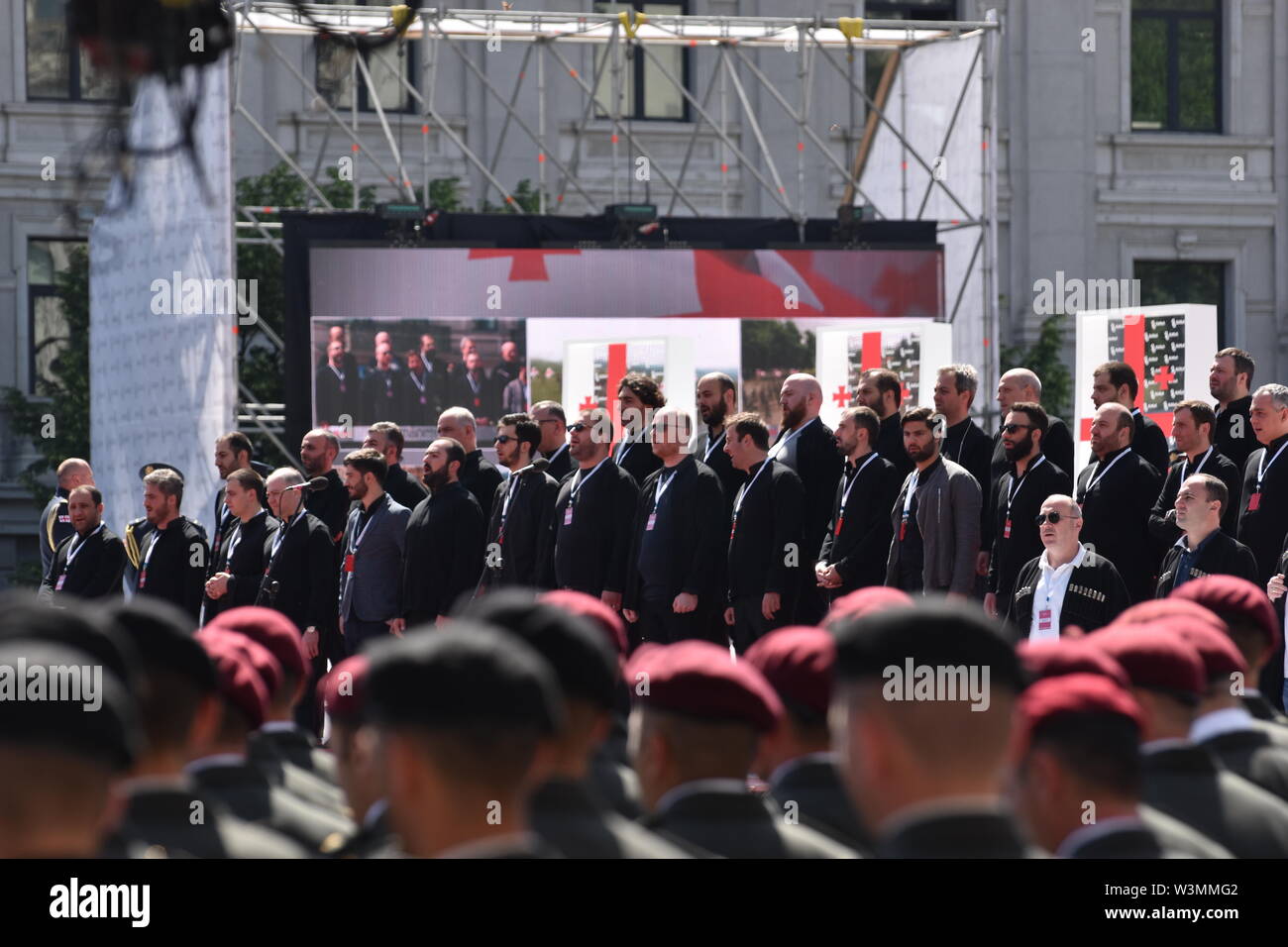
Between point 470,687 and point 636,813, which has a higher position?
point 470,687

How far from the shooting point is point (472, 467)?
12.3m

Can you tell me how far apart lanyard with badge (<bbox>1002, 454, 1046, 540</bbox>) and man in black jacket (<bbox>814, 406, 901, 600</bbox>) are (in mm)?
760

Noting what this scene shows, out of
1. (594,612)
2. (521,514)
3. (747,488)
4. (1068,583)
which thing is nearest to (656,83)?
(521,514)

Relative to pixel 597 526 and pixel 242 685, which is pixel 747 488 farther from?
pixel 242 685

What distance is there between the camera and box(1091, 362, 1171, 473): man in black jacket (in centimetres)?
1027

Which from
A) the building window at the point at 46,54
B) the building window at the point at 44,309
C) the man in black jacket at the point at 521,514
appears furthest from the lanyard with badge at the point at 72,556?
the building window at the point at 46,54

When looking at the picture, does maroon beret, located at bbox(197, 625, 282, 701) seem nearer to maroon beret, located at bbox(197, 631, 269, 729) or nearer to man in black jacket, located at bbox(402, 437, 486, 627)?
maroon beret, located at bbox(197, 631, 269, 729)

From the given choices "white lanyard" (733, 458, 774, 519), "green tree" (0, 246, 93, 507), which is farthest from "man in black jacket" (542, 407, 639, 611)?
"green tree" (0, 246, 93, 507)

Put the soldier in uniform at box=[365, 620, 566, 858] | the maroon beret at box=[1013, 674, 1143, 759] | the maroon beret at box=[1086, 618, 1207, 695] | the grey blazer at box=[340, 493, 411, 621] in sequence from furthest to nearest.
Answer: the grey blazer at box=[340, 493, 411, 621] → the maroon beret at box=[1086, 618, 1207, 695] → the maroon beret at box=[1013, 674, 1143, 759] → the soldier in uniform at box=[365, 620, 566, 858]

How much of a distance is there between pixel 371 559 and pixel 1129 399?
14.3 ft

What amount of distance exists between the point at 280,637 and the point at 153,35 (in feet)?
5.24

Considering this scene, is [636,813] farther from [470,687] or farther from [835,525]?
[835,525]

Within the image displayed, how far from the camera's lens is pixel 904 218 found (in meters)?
18.1

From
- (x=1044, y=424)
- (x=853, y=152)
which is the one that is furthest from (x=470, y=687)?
(x=853, y=152)
